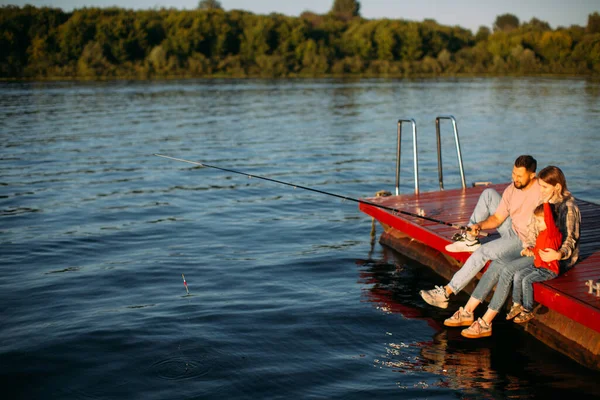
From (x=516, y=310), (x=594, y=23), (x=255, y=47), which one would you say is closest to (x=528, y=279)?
(x=516, y=310)

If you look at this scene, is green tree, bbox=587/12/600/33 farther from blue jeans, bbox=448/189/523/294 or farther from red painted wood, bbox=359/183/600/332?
blue jeans, bbox=448/189/523/294

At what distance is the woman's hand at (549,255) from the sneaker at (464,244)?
1.14 meters

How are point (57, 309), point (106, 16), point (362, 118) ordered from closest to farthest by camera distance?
point (57, 309), point (362, 118), point (106, 16)

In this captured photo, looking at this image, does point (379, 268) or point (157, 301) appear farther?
point (379, 268)

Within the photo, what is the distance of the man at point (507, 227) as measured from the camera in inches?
267

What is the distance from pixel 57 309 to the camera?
812 cm

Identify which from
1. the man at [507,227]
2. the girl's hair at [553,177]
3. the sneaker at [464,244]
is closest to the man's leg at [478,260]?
the man at [507,227]

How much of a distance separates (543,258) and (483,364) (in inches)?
46.3

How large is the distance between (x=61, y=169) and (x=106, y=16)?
2841 inches

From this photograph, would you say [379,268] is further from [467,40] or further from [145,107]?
→ [467,40]

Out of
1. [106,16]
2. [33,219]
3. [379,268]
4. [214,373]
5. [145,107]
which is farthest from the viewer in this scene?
[106,16]

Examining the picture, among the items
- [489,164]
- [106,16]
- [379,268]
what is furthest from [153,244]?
[106,16]

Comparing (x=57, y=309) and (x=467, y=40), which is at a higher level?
(x=467, y=40)

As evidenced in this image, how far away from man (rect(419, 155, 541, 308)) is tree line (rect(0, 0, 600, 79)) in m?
65.5
